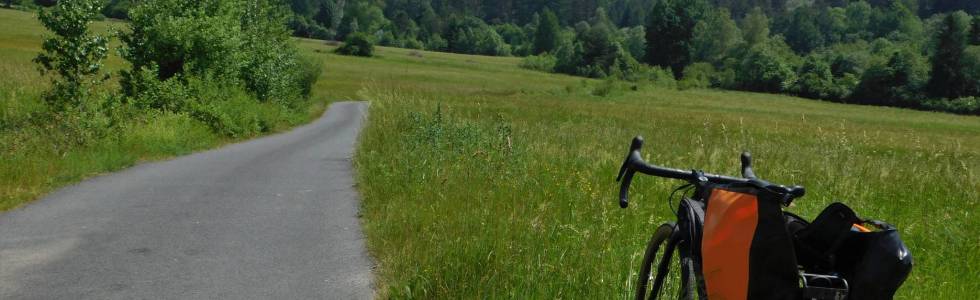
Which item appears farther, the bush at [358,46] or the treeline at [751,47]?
the bush at [358,46]

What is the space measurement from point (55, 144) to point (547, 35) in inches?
6454

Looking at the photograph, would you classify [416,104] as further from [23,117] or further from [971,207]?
[971,207]

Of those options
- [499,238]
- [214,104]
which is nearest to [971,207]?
[499,238]

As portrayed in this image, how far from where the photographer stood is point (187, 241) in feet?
23.1

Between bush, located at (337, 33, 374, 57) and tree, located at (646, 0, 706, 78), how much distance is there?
52.8 meters

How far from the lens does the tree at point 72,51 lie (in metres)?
15.8

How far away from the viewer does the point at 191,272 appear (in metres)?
5.95

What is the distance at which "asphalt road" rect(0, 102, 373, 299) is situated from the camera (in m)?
5.57

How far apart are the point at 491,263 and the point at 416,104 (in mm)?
11953

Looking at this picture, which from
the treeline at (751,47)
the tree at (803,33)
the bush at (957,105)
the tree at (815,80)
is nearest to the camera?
the bush at (957,105)

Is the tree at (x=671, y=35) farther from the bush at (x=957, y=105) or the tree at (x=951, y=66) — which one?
the bush at (x=957, y=105)

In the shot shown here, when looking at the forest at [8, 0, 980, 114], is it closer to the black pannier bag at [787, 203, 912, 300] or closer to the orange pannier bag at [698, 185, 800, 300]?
the orange pannier bag at [698, 185, 800, 300]

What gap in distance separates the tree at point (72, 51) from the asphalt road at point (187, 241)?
5.46m

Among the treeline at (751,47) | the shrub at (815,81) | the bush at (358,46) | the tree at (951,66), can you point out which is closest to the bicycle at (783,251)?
the treeline at (751,47)
